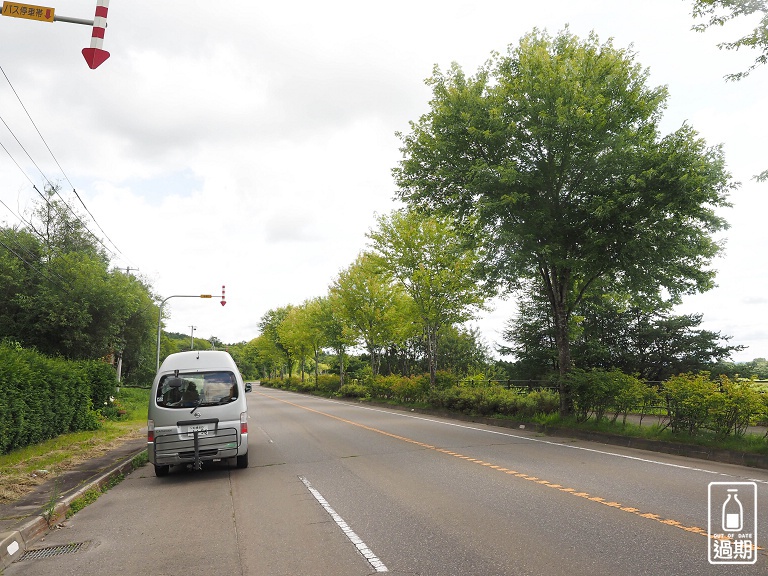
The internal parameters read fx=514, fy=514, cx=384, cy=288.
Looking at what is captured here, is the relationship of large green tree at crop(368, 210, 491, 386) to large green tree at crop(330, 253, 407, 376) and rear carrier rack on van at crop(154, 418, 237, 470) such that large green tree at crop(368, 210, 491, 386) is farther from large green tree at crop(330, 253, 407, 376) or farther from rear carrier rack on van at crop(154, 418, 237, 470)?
rear carrier rack on van at crop(154, 418, 237, 470)

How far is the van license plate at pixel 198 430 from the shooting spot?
363 inches

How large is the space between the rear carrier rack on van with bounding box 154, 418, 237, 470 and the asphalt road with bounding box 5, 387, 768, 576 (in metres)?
0.48

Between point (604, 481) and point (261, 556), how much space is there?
5.64 m

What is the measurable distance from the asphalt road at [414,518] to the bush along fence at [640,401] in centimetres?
144

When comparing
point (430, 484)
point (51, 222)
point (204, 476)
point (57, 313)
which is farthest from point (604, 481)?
point (51, 222)

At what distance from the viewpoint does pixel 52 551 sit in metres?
5.68

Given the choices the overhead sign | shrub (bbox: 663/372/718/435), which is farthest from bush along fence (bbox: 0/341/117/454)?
shrub (bbox: 663/372/718/435)

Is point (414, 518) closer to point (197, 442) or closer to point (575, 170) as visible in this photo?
point (197, 442)

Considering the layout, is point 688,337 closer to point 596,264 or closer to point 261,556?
point 596,264

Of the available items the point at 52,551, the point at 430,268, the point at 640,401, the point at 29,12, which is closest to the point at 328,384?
the point at 430,268

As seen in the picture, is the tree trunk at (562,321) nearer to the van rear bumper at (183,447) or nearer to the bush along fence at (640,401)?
the bush along fence at (640,401)

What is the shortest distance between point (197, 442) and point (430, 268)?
19.1 meters

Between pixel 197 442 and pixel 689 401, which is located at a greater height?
pixel 689 401

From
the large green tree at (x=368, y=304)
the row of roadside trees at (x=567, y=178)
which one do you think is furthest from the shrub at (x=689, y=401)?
the large green tree at (x=368, y=304)
